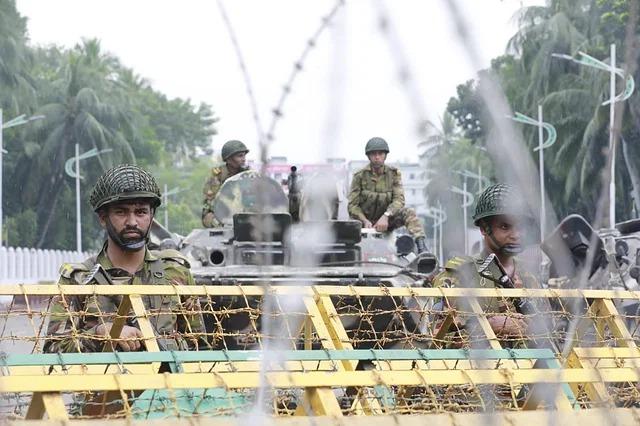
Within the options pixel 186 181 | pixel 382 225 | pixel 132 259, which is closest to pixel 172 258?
pixel 132 259

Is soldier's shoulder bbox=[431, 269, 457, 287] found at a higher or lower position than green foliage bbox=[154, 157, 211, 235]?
lower

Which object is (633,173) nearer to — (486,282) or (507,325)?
(486,282)

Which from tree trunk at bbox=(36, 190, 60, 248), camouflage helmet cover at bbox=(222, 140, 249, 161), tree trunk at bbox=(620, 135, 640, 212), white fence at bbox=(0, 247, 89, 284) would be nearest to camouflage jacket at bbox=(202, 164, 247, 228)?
camouflage helmet cover at bbox=(222, 140, 249, 161)

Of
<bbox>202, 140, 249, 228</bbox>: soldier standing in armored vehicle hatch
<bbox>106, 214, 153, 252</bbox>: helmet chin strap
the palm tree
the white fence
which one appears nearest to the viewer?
<bbox>106, 214, 153, 252</bbox>: helmet chin strap

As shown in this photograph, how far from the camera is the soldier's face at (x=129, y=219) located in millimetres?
6023

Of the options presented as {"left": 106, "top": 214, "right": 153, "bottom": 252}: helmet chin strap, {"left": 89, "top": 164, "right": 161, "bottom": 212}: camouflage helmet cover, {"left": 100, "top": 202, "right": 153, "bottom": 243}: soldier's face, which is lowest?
{"left": 106, "top": 214, "right": 153, "bottom": 252}: helmet chin strap

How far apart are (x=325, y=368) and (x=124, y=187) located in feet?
6.74

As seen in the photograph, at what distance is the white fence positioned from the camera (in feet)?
146

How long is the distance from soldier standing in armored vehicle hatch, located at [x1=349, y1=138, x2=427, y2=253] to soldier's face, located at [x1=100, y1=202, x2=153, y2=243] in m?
6.62

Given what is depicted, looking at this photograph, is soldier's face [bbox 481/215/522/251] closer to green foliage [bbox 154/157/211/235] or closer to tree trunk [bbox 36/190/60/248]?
tree trunk [bbox 36/190/60/248]

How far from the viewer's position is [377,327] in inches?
403

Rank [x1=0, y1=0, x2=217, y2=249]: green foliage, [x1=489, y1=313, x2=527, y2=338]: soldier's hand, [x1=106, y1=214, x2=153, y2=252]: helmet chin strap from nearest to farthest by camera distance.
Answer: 1. [x1=489, y1=313, x2=527, y2=338]: soldier's hand
2. [x1=106, y1=214, x2=153, y2=252]: helmet chin strap
3. [x1=0, y1=0, x2=217, y2=249]: green foliage

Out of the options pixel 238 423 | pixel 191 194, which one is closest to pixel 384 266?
pixel 238 423

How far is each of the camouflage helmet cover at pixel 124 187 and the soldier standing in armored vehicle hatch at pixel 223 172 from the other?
6.39 m
